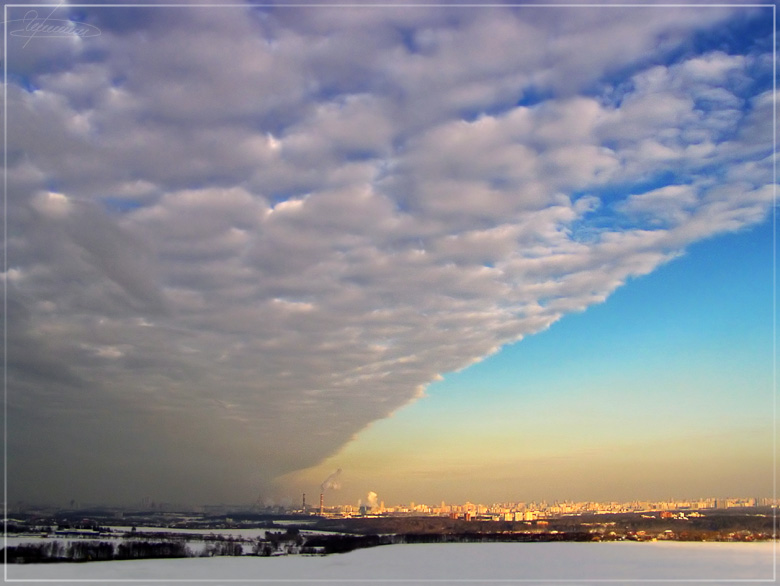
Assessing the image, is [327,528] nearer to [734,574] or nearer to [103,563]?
[103,563]

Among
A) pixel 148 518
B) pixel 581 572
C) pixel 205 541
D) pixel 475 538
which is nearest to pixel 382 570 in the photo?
pixel 581 572

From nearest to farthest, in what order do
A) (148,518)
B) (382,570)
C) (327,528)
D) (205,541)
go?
1. (382,570)
2. (205,541)
3. (148,518)
4. (327,528)

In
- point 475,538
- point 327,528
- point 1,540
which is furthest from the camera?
point 327,528

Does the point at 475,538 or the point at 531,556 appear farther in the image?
the point at 475,538

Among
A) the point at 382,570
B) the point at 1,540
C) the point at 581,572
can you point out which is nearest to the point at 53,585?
the point at 382,570

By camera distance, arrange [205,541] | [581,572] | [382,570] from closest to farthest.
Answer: [581,572], [382,570], [205,541]

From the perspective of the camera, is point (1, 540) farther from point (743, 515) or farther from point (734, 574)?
point (743, 515)
